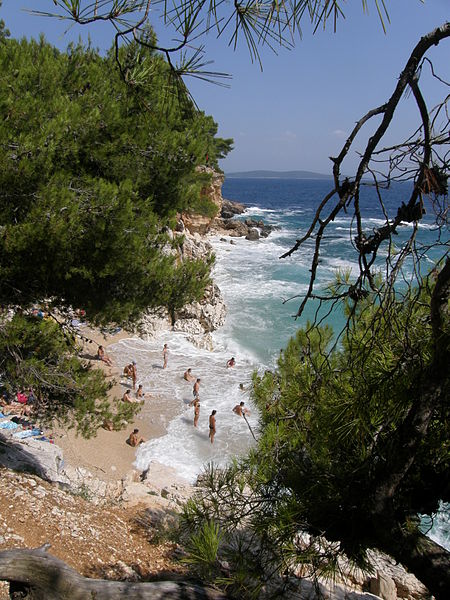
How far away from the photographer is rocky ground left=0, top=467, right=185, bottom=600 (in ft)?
15.8

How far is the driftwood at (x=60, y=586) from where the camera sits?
135 inches

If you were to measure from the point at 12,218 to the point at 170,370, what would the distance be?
12035 mm

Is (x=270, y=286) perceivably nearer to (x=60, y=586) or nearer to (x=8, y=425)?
(x=8, y=425)

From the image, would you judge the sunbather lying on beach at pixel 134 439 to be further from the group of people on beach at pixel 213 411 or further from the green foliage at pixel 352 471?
the green foliage at pixel 352 471

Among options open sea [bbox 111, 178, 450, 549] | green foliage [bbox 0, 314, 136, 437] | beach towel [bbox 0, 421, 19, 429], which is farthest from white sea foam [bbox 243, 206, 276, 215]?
green foliage [bbox 0, 314, 136, 437]

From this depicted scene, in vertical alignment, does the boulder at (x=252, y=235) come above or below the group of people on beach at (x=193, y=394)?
above

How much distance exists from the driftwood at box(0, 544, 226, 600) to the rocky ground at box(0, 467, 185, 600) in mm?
737

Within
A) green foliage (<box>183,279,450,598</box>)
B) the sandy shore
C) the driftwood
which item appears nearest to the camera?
green foliage (<box>183,279,450,598</box>)

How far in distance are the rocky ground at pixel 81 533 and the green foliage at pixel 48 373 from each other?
3.07 ft

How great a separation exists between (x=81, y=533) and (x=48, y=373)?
1.87m

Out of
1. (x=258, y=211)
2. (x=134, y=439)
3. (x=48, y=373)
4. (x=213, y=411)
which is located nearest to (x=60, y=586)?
(x=48, y=373)

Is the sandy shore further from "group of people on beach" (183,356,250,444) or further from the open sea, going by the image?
"group of people on beach" (183,356,250,444)

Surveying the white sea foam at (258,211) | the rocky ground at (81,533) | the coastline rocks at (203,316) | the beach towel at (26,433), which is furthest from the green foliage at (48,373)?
the white sea foam at (258,211)

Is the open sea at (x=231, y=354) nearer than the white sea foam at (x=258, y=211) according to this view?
Yes
